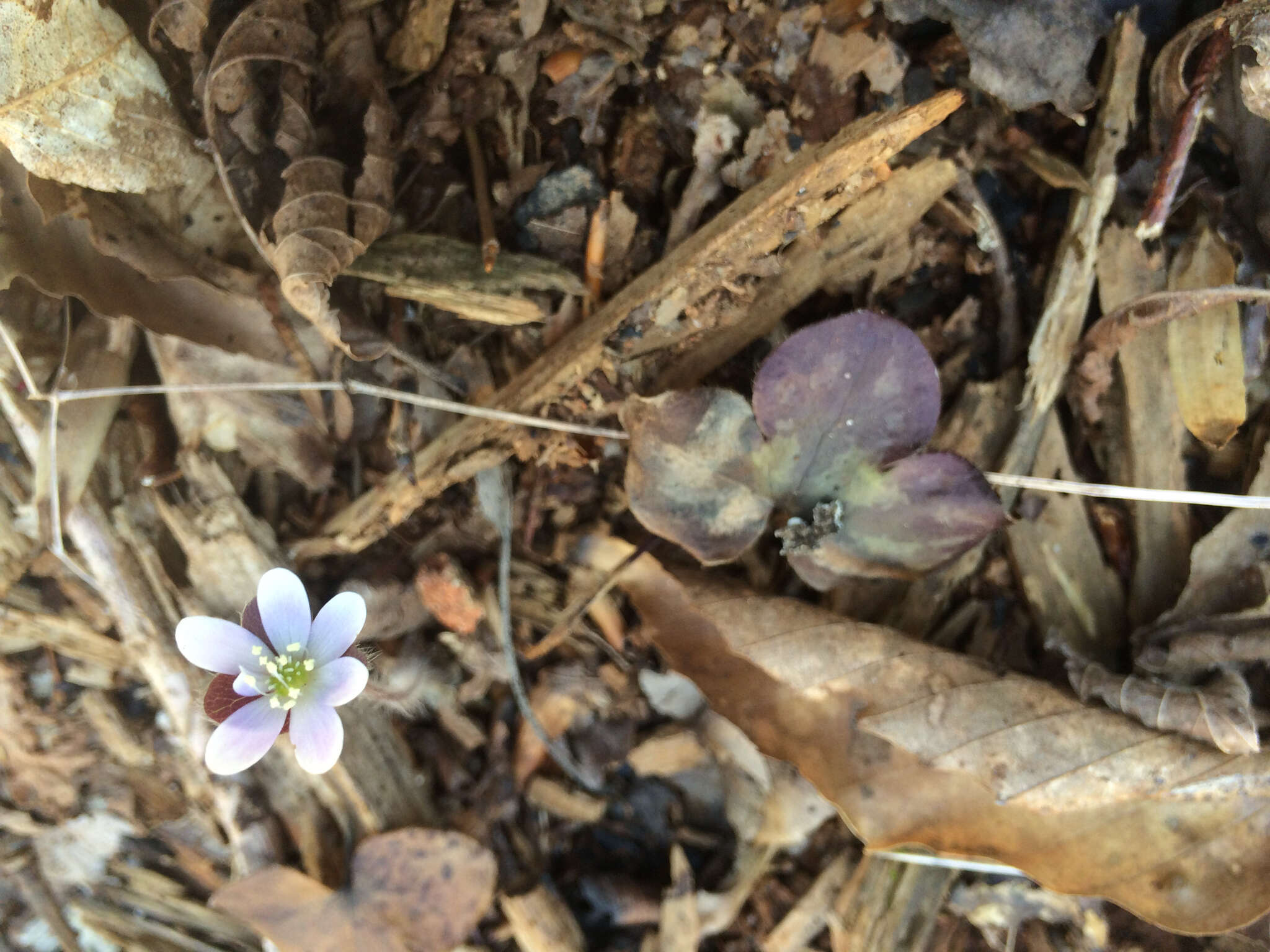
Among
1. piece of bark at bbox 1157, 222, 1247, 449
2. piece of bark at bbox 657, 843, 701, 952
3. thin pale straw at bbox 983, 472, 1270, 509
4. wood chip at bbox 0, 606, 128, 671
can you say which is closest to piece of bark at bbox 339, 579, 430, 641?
wood chip at bbox 0, 606, 128, 671

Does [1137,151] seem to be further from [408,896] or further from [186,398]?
[408,896]

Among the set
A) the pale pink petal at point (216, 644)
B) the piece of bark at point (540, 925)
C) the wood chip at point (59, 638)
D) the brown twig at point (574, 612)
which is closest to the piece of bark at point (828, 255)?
the brown twig at point (574, 612)

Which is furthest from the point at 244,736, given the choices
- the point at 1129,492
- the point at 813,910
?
the point at 1129,492

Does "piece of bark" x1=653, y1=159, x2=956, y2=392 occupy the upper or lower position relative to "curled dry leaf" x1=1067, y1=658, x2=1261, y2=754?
upper

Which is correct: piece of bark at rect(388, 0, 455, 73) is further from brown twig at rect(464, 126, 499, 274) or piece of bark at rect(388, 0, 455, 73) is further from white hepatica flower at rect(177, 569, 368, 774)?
white hepatica flower at rect(177, 569, 368, 774)

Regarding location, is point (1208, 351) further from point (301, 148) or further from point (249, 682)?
point (249, 682)

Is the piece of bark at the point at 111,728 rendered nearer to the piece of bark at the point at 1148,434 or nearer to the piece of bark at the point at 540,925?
the piece of bark at the point at 540,925

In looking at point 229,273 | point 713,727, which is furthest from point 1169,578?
point 229,273
